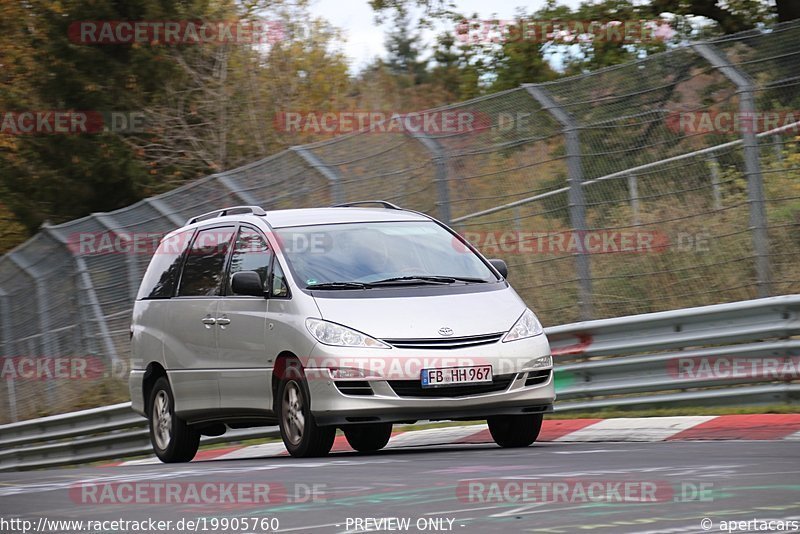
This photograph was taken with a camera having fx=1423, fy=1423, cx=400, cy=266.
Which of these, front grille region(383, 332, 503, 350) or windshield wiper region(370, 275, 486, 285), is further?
windshield wiper region(370, 275, 486, 285)

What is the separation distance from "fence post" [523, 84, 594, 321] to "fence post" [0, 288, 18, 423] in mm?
12439

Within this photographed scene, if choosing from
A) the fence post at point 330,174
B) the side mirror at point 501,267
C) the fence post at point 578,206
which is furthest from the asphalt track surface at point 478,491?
the fence post at point 330,174

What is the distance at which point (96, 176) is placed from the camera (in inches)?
1171

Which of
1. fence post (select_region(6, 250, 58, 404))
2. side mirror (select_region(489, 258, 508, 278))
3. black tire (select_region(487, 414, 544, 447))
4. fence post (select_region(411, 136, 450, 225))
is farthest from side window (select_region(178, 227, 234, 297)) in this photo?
fence post (select_region(6, 250, 58, 404))

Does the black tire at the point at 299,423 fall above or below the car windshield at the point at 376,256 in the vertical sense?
below

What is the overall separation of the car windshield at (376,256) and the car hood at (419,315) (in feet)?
0.99

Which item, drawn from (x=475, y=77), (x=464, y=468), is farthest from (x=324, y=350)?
(x=475, y=77)

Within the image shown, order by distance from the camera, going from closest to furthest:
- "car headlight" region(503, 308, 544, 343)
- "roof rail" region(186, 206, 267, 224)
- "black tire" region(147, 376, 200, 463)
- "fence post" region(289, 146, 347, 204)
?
"car headlight" region(503, 308, 544, 343) → "roof rail" region(186, 206, 267, 224) → "black tire" region(147, 376, 200, 463) → "fence post" region(289, 146, 347, 204)

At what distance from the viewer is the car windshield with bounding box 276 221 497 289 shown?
32.6 feet

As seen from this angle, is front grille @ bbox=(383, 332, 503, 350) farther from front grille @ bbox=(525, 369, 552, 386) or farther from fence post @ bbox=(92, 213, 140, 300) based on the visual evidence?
fence post @ bbox=(92, 213, 140, 300)

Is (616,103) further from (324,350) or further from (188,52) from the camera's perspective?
(188,52)

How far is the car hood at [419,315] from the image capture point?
30.3 feet

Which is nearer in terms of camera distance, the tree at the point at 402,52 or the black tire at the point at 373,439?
the black tire at the point at 373,439

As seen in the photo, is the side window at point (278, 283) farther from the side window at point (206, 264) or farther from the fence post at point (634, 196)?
the fence post at point (634, 196)
